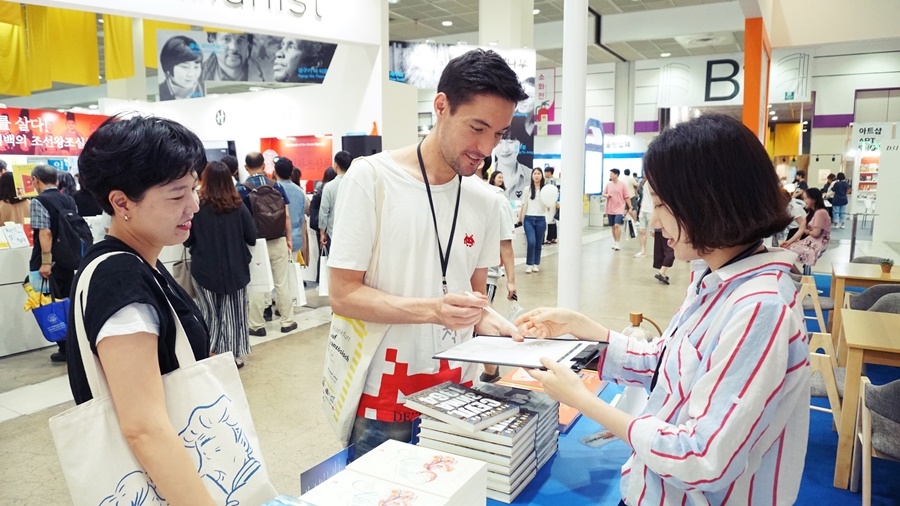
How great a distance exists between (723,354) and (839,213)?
58.2ft

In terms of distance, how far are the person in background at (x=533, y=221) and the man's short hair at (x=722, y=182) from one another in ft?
25.6

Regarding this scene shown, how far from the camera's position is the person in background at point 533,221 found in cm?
880

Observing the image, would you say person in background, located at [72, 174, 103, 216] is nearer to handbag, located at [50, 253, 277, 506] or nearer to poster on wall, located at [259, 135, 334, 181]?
poster on wall, located at [259, 135, 334, 181]

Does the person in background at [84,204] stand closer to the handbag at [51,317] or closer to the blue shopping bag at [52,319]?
the handbag at [51,317]

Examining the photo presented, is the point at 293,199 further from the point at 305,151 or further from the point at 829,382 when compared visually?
the point at 829,382

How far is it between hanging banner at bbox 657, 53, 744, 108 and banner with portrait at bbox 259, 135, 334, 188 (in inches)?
464

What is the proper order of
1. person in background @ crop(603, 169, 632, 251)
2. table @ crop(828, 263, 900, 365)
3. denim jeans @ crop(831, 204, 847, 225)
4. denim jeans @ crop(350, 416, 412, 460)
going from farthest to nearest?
denim jeans @ crop(831, 204, 847, 225), person in background @ crop(603, 169, 632, 251), table @ crop(828, 263, 900, 365), denim jeans @ crop(350, 416, 412, 460)

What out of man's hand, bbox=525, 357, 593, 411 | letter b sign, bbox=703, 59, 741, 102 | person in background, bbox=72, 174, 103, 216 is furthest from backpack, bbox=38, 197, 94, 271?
letter b sign, bbox=703, 59, 741, 102

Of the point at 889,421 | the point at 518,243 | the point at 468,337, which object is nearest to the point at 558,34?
the point at 518,243

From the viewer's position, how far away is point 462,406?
4.20 feet

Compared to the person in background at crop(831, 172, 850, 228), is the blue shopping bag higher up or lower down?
lower down

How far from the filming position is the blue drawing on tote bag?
94cm

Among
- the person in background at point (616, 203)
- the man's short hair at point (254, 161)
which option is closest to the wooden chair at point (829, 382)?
the man's short hair at point (254, 161)

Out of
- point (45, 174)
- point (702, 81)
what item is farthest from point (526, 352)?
point (702, 81)
